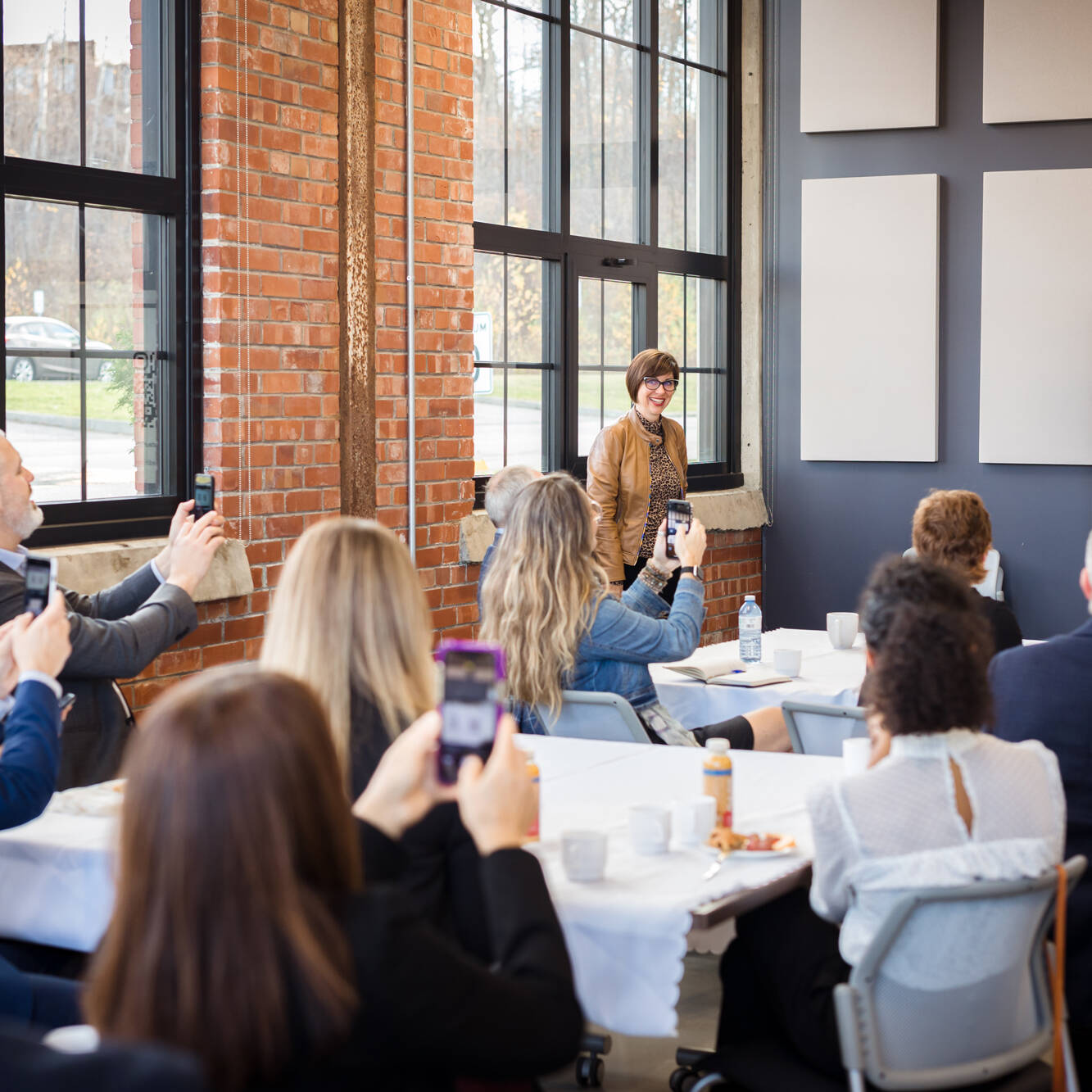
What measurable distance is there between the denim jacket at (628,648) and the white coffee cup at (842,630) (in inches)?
37.7

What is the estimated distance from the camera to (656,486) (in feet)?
19.7

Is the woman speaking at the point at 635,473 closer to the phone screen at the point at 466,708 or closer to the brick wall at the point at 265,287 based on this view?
the brick wall at the point at 265,287

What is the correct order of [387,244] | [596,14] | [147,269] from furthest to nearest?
1. [596,14]
2. [387,244]
3. [147,269]

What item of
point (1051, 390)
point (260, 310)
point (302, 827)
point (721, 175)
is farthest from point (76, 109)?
point (1051, 390)

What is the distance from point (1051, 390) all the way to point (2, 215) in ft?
15.5

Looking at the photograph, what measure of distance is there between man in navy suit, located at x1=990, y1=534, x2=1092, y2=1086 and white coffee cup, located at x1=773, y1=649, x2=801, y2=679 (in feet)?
4.62

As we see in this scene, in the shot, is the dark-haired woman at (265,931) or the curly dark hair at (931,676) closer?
the dark-haired woman at (265,931)

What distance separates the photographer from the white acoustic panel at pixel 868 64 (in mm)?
6879

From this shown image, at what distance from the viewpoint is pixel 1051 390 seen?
6.72 m

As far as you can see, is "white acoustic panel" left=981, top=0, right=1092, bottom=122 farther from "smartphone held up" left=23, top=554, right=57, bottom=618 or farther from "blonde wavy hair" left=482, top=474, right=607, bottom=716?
"smartphone held up" left=23, top=554, right=57, bottom=618

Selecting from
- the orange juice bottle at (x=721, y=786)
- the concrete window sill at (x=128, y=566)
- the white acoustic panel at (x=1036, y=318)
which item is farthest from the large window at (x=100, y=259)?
the white acoustic panel at (x=1036, y=318)

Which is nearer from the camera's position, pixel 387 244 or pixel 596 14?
pixel 387 244

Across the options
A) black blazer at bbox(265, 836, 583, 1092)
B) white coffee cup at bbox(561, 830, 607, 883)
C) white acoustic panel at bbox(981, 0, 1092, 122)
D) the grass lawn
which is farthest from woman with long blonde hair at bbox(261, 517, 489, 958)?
white acoustic panel at bbox(981, 0, 1092, 122)

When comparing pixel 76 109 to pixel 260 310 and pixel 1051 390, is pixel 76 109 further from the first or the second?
pixel 1051 390
